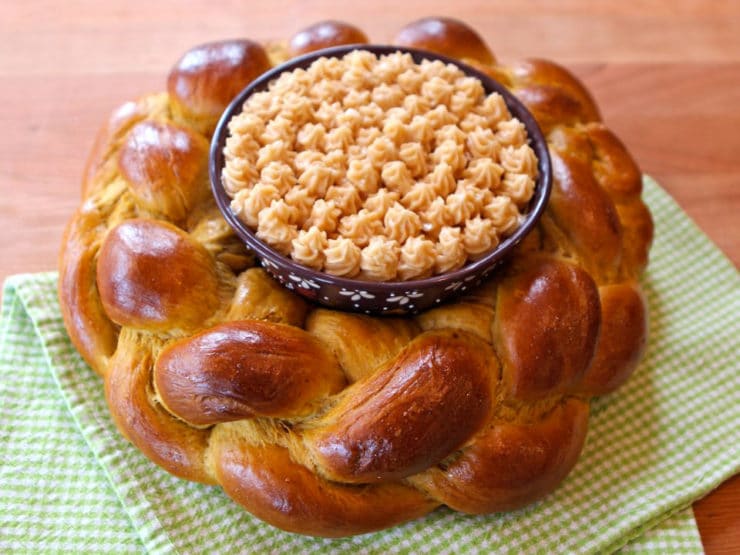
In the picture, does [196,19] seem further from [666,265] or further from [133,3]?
[666,265]

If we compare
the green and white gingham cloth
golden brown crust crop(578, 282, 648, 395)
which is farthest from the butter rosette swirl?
the green and white gingham cloth

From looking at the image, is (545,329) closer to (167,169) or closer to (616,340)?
(616,340)

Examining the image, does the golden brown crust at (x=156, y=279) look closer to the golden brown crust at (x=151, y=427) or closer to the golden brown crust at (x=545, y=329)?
the golden brown crust at (x=151, y=427)

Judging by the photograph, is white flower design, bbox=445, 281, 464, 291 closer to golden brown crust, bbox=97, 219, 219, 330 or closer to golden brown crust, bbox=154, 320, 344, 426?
golden brown crust, bbox=154, 320, 344, 426

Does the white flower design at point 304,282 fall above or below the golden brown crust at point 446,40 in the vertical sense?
below

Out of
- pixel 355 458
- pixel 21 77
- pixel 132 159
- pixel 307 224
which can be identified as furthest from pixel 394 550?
pixel 21 77

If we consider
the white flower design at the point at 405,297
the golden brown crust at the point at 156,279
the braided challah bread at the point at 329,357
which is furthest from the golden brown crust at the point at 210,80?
the white flower design at the point at 405,297

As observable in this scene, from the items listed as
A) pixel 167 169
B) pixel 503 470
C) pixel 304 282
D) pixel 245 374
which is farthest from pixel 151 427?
pixel 503 470
